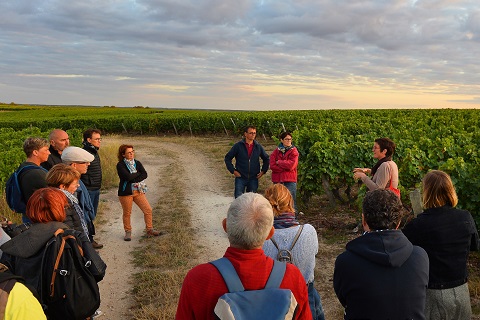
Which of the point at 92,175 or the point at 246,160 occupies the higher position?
the point at 246,160

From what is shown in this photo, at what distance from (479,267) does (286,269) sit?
5.45 m

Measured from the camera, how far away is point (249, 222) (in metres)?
2.20

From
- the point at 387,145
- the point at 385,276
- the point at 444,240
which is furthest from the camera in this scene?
the point at 387,145

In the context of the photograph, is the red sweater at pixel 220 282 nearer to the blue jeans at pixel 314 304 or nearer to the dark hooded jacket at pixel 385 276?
the dark hooded jacket at pixel 385 276

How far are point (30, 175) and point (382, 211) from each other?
4.02m

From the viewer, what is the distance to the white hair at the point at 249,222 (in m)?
2.18

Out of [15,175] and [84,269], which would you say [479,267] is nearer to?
[84,269]

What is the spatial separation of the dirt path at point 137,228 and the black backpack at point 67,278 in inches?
84.1

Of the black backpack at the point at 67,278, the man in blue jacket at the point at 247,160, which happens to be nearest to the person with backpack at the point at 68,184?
the black backpack at the point at 67,278

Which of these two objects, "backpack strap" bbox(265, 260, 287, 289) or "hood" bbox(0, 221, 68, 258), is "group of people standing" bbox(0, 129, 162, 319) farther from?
"backpack strap" bbox(265, 260, 287, 289)

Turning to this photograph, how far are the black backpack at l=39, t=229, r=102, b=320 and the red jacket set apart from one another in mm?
5173

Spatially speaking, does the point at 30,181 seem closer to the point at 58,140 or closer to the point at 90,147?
the point at 58,140

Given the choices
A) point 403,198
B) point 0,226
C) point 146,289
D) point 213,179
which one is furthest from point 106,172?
point 0,226

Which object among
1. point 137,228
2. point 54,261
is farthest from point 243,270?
point 137,228
